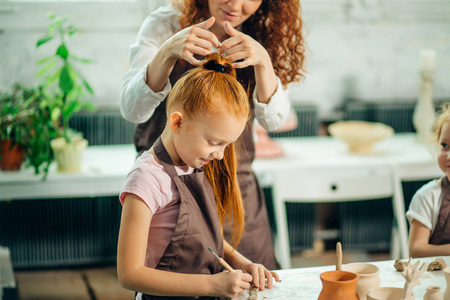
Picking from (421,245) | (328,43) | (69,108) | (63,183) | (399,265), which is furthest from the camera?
(328,43)

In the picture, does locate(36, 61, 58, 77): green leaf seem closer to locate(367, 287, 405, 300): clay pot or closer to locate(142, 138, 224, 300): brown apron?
locate(142, 138, 224, 300): brown apron

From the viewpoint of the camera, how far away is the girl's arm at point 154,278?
48.2 inches

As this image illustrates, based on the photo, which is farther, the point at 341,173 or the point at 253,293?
the point at 341,173

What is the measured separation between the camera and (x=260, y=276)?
1.33 meters

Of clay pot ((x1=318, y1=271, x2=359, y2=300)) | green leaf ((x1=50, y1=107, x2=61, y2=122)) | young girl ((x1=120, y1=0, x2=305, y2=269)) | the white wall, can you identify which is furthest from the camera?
the white wall

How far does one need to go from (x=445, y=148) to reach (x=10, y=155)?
6.52 ft

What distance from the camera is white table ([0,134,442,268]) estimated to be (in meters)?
2.37

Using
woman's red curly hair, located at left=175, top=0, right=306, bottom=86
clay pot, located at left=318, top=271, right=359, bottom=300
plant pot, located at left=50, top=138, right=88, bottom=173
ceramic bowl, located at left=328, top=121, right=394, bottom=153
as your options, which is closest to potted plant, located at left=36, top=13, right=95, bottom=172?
plant pot, located at left=50, top=138, right=88, bottom=173

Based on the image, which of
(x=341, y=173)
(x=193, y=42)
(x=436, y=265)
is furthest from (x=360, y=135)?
(x=193, y=42)

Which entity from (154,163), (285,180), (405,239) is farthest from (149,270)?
(405,239)

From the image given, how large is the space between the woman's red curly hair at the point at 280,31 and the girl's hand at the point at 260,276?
23.3 inches

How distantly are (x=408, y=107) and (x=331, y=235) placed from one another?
0.91 metres

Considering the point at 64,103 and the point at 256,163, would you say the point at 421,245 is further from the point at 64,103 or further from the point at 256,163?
the point at 64,103

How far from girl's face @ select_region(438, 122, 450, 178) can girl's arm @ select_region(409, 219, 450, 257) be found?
166mm
